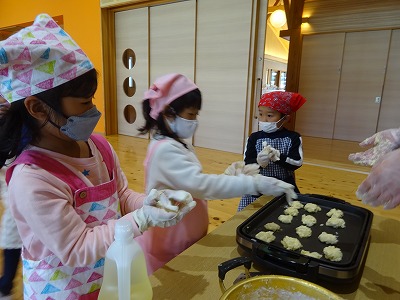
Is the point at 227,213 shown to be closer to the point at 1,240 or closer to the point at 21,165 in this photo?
the point at 1,240

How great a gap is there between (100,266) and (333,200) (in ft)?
2.40

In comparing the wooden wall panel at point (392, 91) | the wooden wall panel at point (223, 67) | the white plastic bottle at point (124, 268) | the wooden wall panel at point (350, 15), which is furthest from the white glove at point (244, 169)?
the wooden wall panel at point (350, 15)

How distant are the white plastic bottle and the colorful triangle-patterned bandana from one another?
322mm

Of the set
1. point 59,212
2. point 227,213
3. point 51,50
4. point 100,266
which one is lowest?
point 227,213

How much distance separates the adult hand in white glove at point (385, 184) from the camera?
56 centimetres

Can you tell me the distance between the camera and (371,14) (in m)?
4.77

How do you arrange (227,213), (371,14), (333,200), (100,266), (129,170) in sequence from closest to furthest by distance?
(100,266), (333,200), (227,213), (129,170), (371,14)

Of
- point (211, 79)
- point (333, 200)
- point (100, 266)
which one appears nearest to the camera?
point (100, 266)

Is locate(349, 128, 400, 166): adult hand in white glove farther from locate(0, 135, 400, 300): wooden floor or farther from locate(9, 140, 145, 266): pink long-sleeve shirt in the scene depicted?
locate(0, 135, 400, 300): wooden floor

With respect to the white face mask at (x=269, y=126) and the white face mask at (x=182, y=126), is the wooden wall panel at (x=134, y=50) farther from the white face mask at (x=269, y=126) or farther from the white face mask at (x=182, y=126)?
the white face mask at (x=182, y=126)

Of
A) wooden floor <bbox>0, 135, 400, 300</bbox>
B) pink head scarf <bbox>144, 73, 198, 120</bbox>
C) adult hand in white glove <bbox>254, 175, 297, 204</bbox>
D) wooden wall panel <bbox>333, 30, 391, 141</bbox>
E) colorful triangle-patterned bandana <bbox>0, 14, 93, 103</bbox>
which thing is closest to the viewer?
colorful triangle-patterned bandana <bbox>0, 14, 93, 103</bbox>

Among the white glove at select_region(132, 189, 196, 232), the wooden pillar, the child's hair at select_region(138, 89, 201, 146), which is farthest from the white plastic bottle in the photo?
the wooden pillar

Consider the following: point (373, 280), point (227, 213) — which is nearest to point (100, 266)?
point (373, 280)

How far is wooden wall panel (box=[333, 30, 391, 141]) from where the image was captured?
4.91 metres
